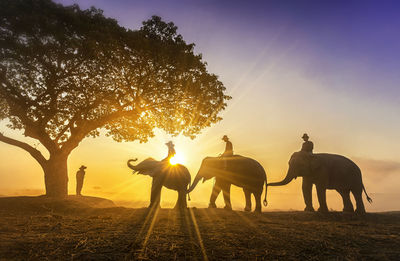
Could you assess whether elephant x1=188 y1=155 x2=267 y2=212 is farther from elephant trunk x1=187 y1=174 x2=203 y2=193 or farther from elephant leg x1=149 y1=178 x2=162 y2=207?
elephant leg x1=149 y1=178 x2=162 y2=207

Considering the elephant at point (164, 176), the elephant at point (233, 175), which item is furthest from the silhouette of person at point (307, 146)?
the elephant at point (164, 176)

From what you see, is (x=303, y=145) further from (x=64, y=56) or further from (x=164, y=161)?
(x=64, y=56)

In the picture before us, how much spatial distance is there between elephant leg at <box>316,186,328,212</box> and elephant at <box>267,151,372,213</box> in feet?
0.26

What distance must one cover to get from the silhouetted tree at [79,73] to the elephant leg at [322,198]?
30.4ft

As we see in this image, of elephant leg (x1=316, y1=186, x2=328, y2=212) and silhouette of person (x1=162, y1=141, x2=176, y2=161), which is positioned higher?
silhouette of person (x1=162, y1=141, x2=176, y2=161)

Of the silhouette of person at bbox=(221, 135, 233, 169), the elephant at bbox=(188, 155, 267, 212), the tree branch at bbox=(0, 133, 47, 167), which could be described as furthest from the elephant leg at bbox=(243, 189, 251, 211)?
the tree branch at bbox=(0, 133, 47, 167)

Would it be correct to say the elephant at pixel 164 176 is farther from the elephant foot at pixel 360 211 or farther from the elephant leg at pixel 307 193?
the elephant foot at pixel 360 211

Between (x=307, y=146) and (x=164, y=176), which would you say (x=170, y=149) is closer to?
(x=164, y=176)

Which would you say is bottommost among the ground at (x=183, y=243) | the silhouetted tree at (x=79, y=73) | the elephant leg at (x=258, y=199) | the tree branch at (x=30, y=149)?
the ground at (x=183, y=243)

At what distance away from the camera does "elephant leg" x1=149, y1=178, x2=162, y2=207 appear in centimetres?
1313

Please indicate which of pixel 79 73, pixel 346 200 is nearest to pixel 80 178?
pixel 79 73

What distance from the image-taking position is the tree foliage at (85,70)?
15.3m

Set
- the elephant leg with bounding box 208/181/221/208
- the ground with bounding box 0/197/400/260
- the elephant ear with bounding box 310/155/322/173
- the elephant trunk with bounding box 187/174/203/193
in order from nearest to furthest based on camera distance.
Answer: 1. the ground with bounding box 0/197/400/260
2. the elephant ear with bounding box 310/155/322/173
3. the elephant trunk with bounding box 187/174/203/193
4. the elephant leg with bounding box 208/181/221/208

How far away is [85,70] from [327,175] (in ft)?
49.8
